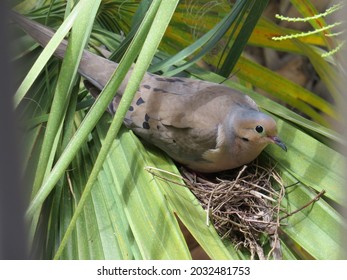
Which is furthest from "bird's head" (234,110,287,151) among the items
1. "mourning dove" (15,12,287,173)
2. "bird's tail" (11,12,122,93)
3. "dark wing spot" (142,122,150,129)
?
"bird's tail" (11,12,122,93)

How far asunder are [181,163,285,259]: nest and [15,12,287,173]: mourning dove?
55 millimetres

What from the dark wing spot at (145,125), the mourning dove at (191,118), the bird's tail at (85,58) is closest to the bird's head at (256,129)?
the mourning dove at (191,118)

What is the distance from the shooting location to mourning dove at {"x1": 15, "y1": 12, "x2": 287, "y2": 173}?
174 centimetres

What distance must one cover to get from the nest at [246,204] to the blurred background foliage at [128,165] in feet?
0.12

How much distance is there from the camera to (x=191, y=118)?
1781 mm

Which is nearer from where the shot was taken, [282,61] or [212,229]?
[212,229]

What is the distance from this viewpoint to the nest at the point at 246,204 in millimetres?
1577

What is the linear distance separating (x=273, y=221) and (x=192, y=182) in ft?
0.90

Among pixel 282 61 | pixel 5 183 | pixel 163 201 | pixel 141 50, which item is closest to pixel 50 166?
pixel 163 201

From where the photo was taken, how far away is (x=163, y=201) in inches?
55.5

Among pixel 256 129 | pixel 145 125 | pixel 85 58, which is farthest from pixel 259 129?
pixel 85 58

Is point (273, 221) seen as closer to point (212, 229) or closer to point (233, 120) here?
point (212, 229)

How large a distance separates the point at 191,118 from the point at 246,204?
30 cm

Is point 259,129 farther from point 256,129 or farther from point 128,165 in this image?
point 128,165
